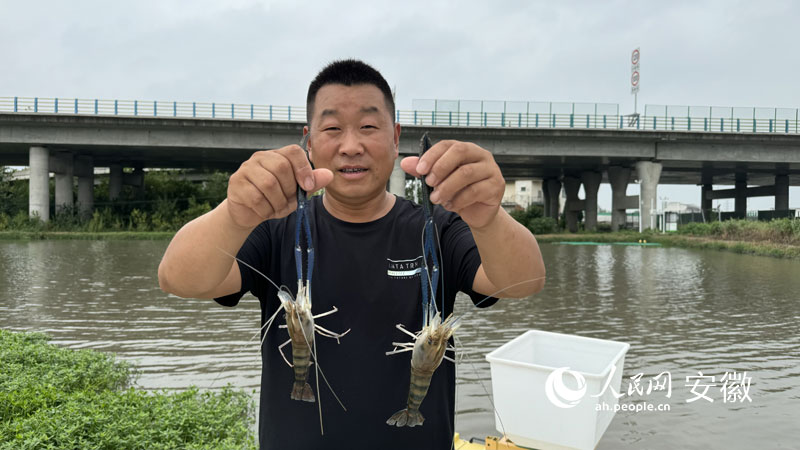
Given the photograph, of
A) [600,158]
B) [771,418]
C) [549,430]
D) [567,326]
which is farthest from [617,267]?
[600,158]

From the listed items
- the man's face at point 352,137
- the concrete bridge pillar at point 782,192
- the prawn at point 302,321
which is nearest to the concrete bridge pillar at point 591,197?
the concrete bridge pillar at point 782,192

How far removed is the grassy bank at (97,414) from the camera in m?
4.40

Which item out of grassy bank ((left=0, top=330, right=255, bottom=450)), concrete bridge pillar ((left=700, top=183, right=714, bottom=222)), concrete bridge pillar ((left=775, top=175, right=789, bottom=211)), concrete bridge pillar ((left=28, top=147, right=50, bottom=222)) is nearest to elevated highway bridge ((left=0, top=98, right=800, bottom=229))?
concrete bridge pillar ((left=28, top=147, right=50, bottom=222))

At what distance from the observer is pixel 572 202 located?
2206 inches

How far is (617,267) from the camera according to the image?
914 inches

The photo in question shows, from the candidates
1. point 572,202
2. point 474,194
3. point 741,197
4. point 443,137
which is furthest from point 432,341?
point 741,197

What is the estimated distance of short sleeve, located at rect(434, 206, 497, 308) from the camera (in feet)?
8.54

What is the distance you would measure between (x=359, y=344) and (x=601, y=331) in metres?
9.74

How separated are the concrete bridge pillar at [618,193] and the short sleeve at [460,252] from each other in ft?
159

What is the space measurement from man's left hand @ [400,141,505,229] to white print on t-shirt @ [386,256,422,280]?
1.46ft

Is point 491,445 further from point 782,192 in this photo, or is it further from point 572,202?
point 782,192

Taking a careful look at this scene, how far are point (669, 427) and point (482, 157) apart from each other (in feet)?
18.8

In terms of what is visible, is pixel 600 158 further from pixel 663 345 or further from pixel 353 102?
pixel 353 102

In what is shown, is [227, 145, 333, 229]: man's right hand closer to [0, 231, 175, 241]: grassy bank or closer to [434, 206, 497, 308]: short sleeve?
[434, 206, 497, 308]: short sleeve
